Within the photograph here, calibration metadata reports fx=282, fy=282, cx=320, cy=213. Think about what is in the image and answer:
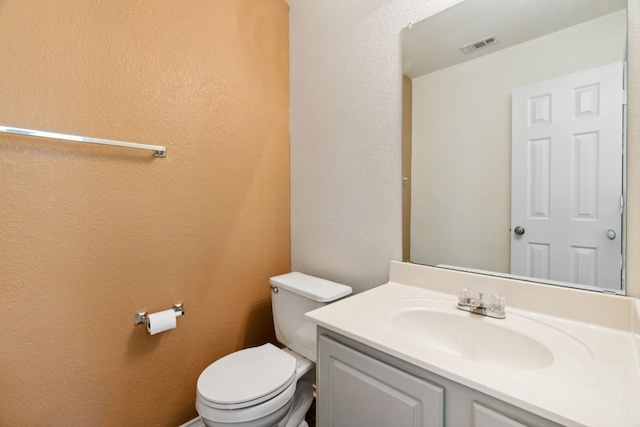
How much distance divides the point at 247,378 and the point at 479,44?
1.62m

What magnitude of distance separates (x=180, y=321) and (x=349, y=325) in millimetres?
909

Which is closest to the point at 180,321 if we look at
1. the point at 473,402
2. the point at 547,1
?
the point at 473,402

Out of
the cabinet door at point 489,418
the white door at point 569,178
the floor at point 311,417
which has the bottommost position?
the floor at point 311,417

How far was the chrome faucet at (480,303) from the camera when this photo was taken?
3.11 feet

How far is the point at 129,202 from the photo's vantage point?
1.19m

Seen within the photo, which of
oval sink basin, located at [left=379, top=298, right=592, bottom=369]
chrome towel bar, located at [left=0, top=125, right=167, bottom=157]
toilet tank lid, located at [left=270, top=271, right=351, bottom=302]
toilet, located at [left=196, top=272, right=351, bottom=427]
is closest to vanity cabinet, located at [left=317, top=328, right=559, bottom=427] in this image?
oval sink basin, located at [left=379, top=298, right=592, bottom=369]

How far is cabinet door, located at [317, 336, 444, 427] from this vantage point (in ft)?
2.27

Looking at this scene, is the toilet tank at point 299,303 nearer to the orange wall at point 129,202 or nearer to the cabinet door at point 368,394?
the orange wall at point 129,202

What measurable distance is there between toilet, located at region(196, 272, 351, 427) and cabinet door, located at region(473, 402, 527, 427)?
72 centimetres

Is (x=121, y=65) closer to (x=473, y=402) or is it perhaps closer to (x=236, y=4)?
(x=236, y=4)

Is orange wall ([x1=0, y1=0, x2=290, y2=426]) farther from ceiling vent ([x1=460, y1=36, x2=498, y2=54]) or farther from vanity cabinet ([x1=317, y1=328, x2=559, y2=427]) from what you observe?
ceiling vent ([x1=460, y1=36, x2=498, y2=54])

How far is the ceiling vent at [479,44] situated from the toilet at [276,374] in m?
1.16

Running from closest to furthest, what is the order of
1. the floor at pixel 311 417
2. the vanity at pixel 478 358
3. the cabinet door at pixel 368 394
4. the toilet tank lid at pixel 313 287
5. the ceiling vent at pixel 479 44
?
the vanity at pixel 478 358
the cabinet door at pixel 368 394
the ceiling vent at pixel 479 44
the toilet tank lid at pixel 313 287
the floor at pixel 311 417

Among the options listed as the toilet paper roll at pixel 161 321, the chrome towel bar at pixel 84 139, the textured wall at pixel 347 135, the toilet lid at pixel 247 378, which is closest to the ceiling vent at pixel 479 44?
the textured wall at pixel 347 135
